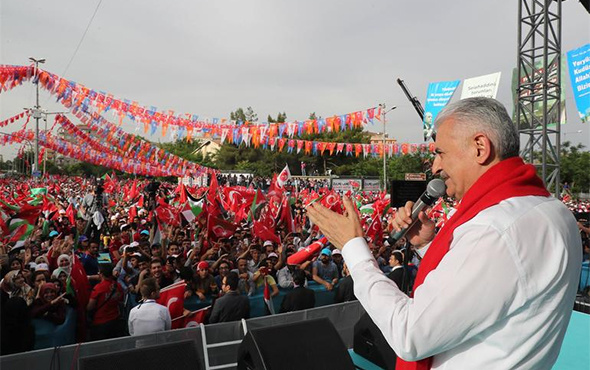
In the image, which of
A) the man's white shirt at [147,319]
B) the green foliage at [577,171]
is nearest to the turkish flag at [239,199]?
the man's white shirt at [147,319]

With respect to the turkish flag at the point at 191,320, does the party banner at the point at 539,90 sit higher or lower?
higher

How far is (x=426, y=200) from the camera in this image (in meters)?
1.93

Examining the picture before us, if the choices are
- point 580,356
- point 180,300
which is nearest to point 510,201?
point 580,356

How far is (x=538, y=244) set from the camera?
108cm

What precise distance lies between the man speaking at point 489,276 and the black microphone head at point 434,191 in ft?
2.16

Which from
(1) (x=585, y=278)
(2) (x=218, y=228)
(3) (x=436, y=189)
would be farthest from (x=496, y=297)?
(1) (x=585, y=278)

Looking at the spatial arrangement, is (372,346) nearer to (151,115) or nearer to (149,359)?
(149,359)

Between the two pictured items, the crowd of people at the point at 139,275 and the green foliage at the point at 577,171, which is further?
the green foliage at the point at 577,171

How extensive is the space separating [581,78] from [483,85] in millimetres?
4559

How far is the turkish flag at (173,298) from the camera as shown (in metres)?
5.71

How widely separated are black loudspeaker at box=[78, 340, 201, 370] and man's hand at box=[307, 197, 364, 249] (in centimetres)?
259

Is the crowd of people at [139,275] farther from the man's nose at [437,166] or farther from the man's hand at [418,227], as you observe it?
the man's nose at [437,166]

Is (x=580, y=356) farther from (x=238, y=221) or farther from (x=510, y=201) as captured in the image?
(x=238, y=221)

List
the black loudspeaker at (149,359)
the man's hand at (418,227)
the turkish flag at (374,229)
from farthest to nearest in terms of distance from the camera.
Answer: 1. the turkish flag at (374,229)
2. the black loudspeaker at (149,359)
3. the man's hand at (418,227)
